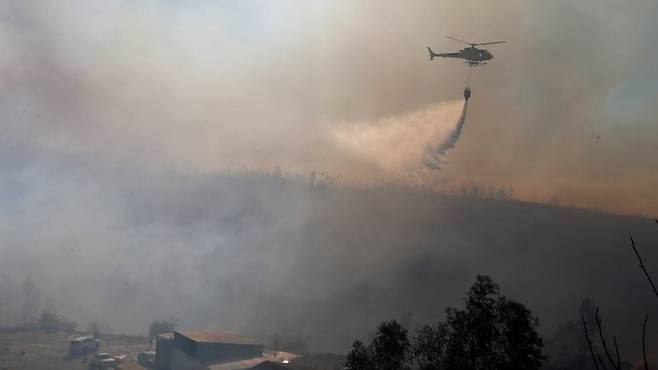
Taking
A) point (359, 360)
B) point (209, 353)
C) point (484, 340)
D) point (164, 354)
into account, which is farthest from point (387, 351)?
point (164, 354)

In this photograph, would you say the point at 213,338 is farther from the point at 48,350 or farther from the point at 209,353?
the point at 48,350

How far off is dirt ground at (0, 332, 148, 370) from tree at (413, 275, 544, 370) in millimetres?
59484

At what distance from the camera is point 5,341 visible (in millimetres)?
96375

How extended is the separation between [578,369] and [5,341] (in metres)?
112

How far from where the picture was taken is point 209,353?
2837 inches

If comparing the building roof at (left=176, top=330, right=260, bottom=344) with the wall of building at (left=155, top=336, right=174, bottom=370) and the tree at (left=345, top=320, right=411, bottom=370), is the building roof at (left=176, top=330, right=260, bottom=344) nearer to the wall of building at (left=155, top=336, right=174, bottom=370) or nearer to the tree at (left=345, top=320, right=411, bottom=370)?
the wall of building at (left=155, top=336, right=174, bottom=370)

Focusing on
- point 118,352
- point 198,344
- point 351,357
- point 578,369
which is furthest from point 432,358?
point 578,369

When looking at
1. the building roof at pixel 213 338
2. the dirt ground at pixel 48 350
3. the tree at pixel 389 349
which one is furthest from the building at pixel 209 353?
the tree at pixel 389 349

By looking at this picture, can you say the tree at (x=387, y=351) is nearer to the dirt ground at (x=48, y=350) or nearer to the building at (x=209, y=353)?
the building at (x=209, y=353)

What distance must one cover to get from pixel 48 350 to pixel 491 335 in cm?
8481

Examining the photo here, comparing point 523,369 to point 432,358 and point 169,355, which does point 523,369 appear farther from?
point 169,355

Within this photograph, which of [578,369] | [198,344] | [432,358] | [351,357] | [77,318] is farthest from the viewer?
[77,318]

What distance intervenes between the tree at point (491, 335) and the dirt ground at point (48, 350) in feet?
195

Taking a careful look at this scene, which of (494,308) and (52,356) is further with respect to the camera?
(52,356)
